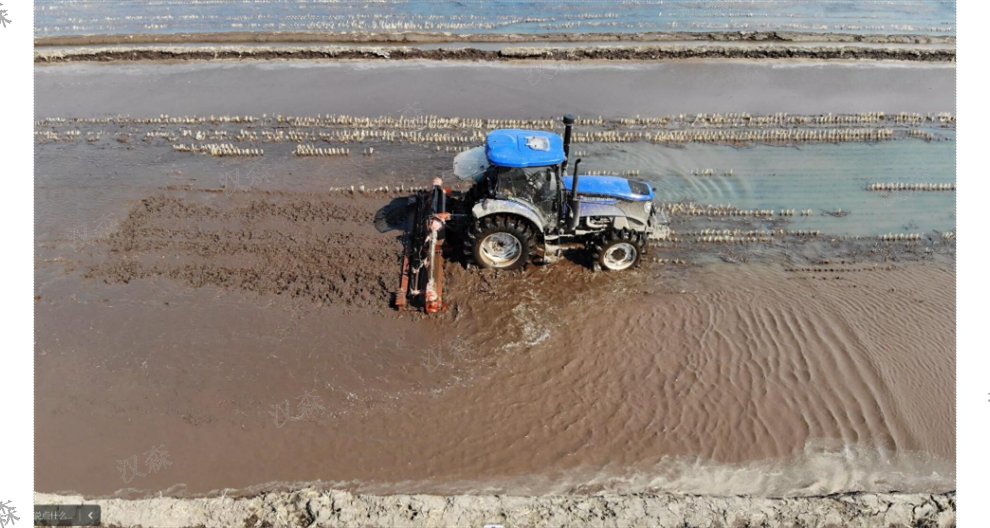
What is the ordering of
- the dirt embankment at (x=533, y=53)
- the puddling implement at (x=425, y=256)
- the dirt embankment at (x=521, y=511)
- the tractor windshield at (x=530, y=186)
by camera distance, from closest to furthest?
the dirt embankment at (x=521, y=511)
the puddling implement at (x=425, y=256)
the tractor windshield at (x=530, y=186)
the dirt embankment at (x=533, y=53)

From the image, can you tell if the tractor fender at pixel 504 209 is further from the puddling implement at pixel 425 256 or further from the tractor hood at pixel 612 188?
the tractor hood at pixel 612 188

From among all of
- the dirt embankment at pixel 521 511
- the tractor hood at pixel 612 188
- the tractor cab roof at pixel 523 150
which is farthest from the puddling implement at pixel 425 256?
the dirt embankment at pixel 521 511

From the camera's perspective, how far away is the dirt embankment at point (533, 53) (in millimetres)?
19547

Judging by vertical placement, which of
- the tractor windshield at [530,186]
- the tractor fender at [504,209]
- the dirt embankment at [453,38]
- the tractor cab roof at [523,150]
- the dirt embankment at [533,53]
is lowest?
the tractor fender at [504,209]

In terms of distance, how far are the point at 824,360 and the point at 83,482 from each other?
901 cm

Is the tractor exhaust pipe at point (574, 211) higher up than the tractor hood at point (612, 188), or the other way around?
the tractor hood at point (612, 188)

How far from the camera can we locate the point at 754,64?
64.2 ft

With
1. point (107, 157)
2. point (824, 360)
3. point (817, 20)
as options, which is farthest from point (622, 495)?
point (817, 20)

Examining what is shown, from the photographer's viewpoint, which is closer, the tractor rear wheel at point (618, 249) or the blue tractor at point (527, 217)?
the blue tractor at point (527, 217)

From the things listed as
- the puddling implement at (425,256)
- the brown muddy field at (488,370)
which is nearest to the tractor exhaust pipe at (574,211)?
the brown muddy field at (488,370)

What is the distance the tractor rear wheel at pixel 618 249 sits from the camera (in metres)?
9.37

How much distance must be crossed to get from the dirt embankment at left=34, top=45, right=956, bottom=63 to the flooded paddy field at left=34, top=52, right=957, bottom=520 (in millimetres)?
5123

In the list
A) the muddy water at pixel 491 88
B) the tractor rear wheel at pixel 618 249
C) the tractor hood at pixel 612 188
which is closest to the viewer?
the tractor rear wheel at pixel 618 249

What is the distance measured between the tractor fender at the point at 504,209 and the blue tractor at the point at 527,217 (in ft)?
0.05
